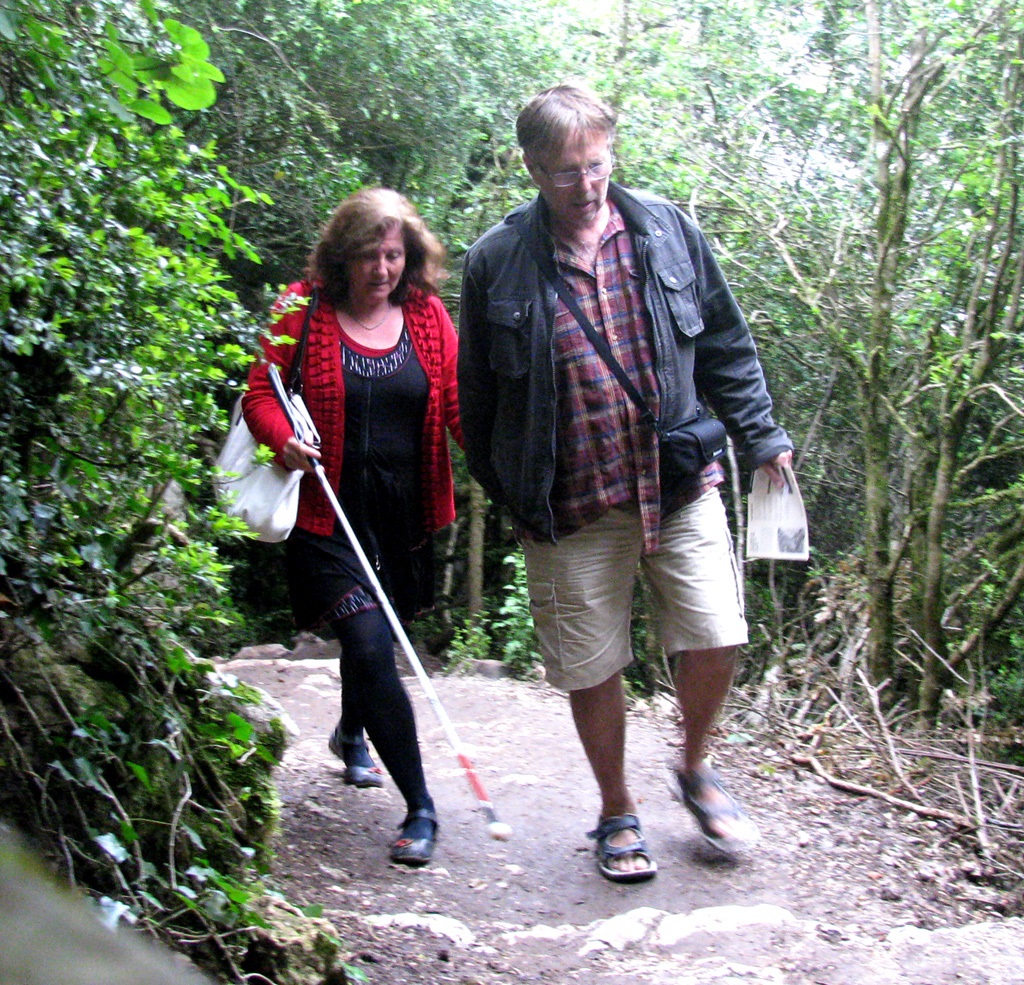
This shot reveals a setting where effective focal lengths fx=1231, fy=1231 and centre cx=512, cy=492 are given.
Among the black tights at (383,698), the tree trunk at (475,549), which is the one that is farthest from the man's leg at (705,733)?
the tree trunk at (475,549)

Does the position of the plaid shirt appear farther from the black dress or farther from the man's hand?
the black dress

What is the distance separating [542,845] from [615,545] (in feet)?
3.71

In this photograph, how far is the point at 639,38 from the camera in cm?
820

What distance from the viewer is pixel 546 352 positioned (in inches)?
133

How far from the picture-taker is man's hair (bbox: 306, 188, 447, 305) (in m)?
3.95

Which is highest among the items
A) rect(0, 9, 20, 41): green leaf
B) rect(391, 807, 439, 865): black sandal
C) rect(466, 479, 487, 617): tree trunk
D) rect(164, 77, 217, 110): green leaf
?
rect(0, 9, 20, 41): green leaf

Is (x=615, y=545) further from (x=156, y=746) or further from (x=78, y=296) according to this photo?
(x=78, y=296)

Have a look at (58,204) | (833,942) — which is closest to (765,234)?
(833,942)

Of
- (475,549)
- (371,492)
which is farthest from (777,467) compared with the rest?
(475,549)

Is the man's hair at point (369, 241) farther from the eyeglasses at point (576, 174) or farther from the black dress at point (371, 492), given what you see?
the eyeglasses at point (576, 174)

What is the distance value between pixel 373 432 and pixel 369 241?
608 millimetres

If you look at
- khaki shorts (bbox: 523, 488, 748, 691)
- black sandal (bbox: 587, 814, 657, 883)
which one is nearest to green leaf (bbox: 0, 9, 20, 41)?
khaki shorts (bbox: 523, 488, 748, 691)

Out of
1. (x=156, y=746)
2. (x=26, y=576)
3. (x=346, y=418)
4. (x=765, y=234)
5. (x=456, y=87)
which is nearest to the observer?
(x=26, y=576)

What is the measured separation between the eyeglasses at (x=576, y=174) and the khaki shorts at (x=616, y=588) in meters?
0.93
